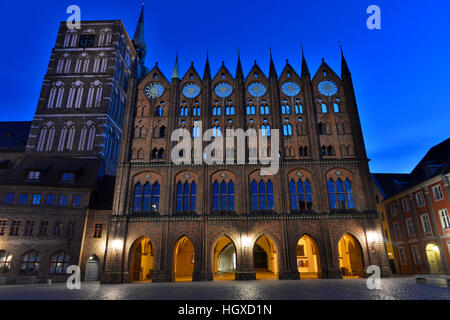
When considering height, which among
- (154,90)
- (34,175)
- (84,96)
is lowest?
(34,175)

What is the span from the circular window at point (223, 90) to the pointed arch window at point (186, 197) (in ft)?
35.3

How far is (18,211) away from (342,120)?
119 feet

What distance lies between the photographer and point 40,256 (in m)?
28.6

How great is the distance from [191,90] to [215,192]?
12.4 metres

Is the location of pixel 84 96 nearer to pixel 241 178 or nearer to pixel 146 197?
pixel 146 197

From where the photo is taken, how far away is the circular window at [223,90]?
31423 mm

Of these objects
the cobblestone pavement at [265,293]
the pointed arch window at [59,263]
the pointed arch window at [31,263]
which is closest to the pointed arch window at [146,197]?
the pointed arch window at [59,263]

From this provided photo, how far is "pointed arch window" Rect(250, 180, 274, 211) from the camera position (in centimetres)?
2727

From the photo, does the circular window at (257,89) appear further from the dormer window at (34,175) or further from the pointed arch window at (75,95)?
the pointed arch window at (75,95)

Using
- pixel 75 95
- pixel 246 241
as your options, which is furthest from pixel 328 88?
pixel 75 95

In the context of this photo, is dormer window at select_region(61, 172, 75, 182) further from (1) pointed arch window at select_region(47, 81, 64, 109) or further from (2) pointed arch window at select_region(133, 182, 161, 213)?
(1) pointed arch window at select_region(47, 81, 64, 109)

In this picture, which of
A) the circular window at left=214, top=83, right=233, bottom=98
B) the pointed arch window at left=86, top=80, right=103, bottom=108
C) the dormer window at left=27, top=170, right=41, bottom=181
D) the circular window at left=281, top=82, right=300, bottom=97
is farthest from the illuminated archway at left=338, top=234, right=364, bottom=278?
the pointed arch window at left=86, top=80, right=103, bottom=108

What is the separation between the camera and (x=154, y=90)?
32.0 meters
